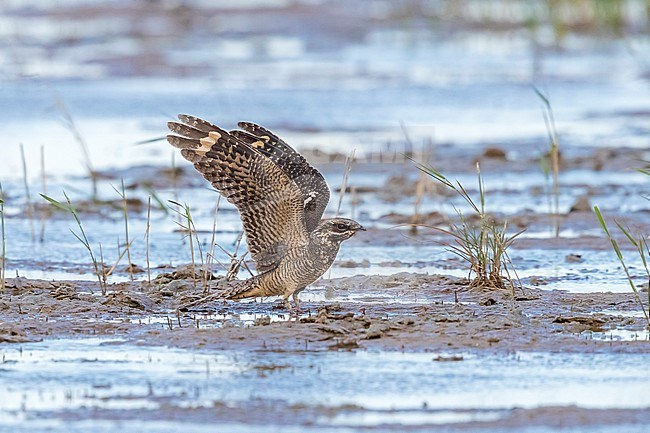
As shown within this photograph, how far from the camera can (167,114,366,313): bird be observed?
655 centimetres

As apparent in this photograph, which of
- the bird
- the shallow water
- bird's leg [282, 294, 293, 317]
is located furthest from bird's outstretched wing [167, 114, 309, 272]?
the shallow water

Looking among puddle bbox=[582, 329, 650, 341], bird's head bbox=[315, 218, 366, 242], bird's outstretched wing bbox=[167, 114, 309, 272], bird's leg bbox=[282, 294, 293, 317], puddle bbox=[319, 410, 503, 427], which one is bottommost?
puddle bbox=[319, 410, 503, 427]

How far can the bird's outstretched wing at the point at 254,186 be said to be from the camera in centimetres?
659

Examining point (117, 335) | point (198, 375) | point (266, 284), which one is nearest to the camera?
point (198, 375)

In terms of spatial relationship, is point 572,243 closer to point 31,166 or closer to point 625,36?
point 31,166

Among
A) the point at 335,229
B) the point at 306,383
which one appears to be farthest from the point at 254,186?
the point at 306,383

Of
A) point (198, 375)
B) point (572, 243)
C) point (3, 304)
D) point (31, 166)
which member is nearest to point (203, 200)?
point (31, 166)

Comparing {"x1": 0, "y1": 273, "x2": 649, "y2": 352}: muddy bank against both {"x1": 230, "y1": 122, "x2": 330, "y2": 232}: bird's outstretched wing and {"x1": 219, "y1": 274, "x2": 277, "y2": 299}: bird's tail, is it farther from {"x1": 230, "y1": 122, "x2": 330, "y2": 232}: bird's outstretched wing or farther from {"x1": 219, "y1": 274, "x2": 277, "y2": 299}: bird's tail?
{"x1": 230, "y1": 122, "x2": 330, "y2": 232}: bird's outstretched wing

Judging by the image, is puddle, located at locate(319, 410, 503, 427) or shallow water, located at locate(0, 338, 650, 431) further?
shallow water, located at locate(0, 338, 650, 431)

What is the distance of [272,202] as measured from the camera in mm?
6629

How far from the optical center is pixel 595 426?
4.83 meters

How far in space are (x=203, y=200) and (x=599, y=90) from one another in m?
7.47

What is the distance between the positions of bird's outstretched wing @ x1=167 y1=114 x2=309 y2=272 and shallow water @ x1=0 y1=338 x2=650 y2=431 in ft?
3.25

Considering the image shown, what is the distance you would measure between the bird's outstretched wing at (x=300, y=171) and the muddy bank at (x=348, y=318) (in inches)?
19.8
